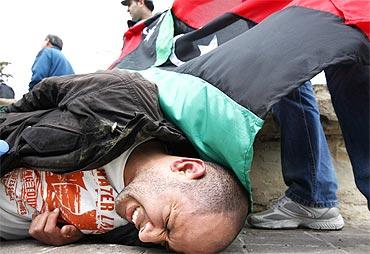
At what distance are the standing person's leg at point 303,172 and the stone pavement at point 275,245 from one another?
0.06m

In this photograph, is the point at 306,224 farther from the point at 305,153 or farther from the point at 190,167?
the point at 190,167

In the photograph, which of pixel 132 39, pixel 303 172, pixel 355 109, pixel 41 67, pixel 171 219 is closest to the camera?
pixel 171 219

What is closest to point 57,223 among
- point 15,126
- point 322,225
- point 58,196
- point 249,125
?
point 58,196

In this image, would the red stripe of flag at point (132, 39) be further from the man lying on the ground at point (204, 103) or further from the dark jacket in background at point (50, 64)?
the dark jacket in background at point (50, 64)

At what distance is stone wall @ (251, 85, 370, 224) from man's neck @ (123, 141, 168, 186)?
97 centimetres

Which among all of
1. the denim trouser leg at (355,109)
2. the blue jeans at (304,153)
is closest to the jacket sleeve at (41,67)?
the blue jeans at (304,153)

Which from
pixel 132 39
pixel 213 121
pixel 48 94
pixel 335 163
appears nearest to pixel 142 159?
pixel 213 121

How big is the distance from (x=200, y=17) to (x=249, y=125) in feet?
3.08

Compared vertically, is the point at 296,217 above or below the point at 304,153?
below

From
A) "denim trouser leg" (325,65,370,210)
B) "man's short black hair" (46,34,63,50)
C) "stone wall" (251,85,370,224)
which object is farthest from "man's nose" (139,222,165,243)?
"man's short black hair" (46,34,63,50)

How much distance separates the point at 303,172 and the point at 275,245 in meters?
0.40

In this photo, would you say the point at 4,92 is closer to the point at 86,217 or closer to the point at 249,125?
the point at 86,217

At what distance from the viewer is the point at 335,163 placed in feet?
7.45

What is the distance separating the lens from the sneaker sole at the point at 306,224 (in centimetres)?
169
